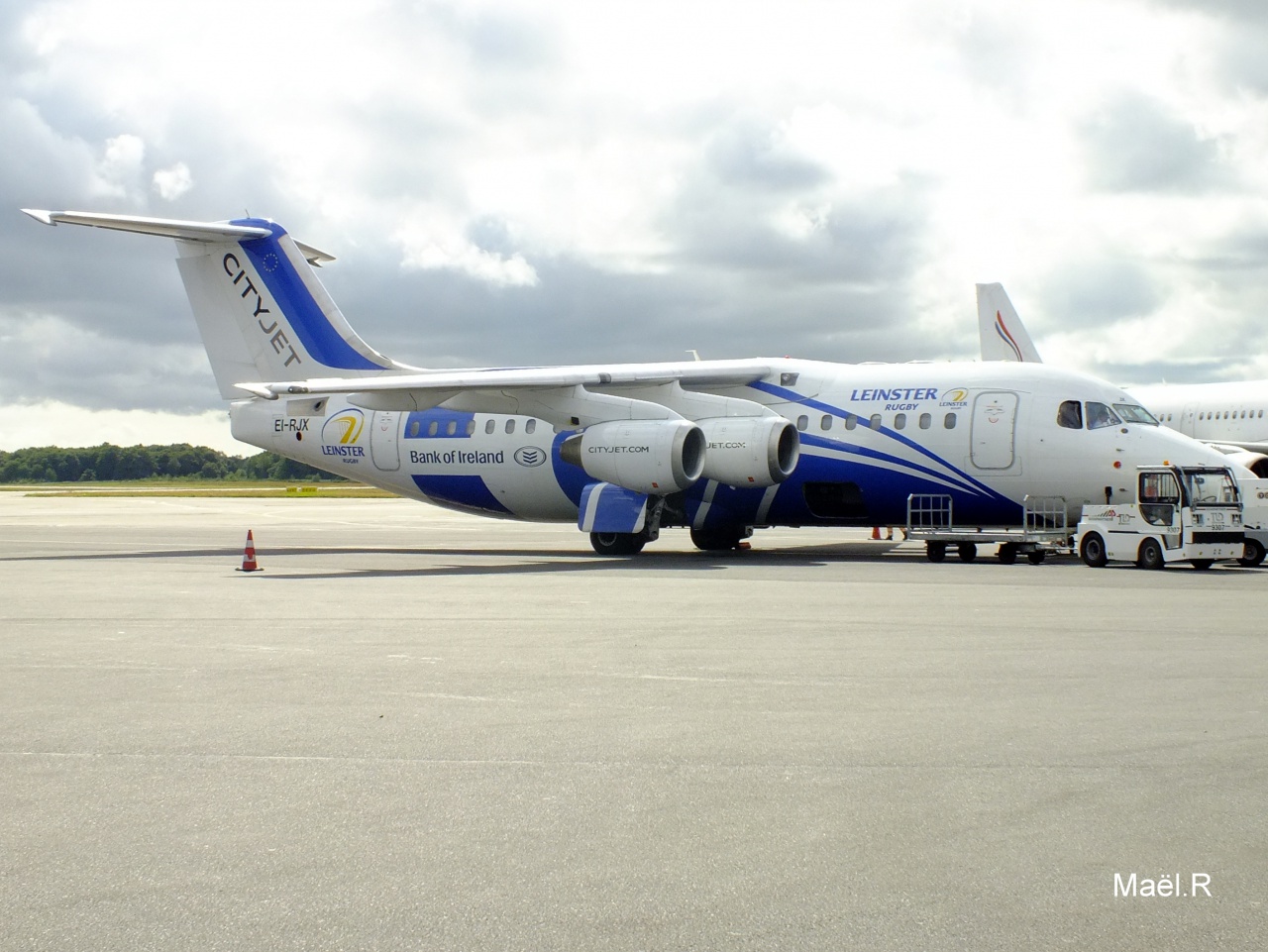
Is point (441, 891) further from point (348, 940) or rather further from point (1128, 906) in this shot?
point (1128, 906)

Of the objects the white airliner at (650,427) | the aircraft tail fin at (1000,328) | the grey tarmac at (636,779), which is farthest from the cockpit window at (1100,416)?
Answer: the aircraft tail fin at (1000,328)

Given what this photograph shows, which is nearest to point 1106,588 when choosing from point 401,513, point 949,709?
point 949,709

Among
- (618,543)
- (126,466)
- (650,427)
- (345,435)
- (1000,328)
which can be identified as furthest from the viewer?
(126,466)

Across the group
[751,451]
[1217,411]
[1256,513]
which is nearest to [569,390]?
[751,451]

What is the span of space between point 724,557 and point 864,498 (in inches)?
112

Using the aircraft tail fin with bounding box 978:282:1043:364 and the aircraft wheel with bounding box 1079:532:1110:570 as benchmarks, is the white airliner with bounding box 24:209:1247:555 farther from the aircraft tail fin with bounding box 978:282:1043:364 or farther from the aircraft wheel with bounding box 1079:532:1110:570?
the aircraft tail fin with bounding box 978:282:1043:364

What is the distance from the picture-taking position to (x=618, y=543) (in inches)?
1051

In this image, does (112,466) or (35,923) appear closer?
(35,923)

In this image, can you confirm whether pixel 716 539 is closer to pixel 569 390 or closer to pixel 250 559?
pixel 569 390

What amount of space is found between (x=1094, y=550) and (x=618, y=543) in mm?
9075

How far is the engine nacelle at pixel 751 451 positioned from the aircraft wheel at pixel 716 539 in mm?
2806

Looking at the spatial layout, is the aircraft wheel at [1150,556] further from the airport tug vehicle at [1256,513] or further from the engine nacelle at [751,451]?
the engine nacelle at [751,451]

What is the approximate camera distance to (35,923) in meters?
4.56

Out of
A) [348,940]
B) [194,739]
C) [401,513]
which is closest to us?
[348,940]
